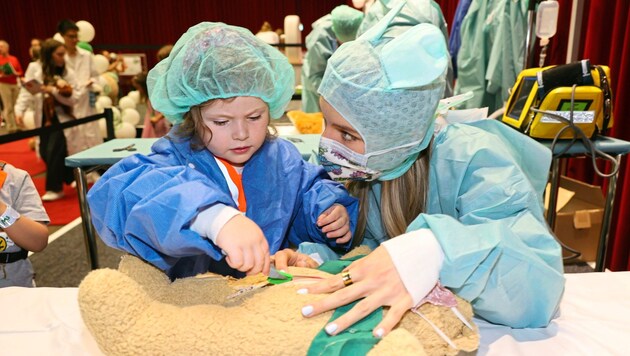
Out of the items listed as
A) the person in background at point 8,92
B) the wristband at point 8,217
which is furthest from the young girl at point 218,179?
the person in background at point 8,92

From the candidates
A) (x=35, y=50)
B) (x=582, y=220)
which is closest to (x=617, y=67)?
(x=582, y=220)

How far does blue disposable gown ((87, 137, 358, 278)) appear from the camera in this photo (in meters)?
0.76

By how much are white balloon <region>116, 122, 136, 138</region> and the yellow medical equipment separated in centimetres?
429

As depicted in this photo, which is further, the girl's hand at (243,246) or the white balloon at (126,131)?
the white balloon at (126,131)

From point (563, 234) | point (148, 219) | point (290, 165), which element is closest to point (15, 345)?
point (148, 219)

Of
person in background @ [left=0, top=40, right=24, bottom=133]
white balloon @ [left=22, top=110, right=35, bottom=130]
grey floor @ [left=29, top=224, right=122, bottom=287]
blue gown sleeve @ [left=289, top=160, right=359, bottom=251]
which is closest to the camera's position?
blue gown sleeve @ [left=289, top=160, right=359, bottom=251]

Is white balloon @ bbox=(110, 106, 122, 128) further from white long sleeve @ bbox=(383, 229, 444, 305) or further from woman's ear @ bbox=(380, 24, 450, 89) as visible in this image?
white long sleeve @ bbox=(383, 229, 444, 305)

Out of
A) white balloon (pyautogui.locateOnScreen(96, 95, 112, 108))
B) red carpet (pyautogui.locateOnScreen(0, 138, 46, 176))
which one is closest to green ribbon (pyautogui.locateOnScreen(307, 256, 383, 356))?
red carpet (pyautogui.locateOnScreen(0, 138, 46, 176))

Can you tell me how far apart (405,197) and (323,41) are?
10.5ft

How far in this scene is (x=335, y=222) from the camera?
108cm

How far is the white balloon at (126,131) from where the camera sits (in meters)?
5.05

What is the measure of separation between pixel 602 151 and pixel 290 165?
1462 mm

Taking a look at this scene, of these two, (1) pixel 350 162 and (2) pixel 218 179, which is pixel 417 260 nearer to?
(1) pixel 350 162

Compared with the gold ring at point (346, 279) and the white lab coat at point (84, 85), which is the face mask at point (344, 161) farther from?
the white lab coat at point (84, 85)
